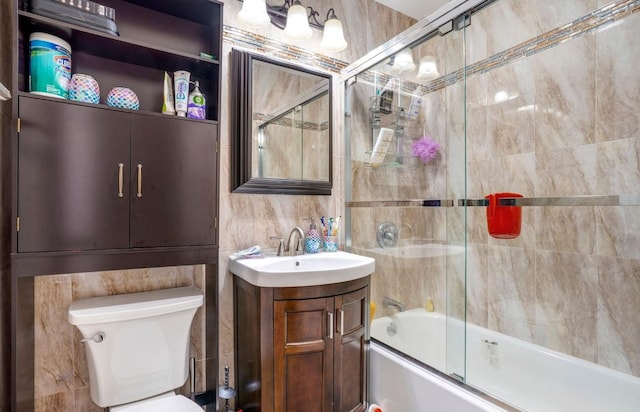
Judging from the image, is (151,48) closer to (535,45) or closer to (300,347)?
(300,347)

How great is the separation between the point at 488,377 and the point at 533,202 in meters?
0.95

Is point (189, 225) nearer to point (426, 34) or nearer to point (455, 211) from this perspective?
point (455, 211)

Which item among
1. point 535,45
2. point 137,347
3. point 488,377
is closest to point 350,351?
point 488,377

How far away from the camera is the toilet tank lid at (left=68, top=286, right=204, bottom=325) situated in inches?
46.2

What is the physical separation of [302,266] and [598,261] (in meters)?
1.50

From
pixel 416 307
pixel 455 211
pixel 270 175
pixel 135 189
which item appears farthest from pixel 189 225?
pixel 416 307

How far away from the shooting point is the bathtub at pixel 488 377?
4.65 ft

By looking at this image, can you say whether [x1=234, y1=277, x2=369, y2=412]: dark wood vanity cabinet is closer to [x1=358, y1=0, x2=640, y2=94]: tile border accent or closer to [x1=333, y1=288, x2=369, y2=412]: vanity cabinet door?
[x1=333, y1=288, x2=369, y2=412]: vanity cabinet door

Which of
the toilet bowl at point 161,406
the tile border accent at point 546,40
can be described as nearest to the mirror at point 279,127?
the tile border accent at point 546,40

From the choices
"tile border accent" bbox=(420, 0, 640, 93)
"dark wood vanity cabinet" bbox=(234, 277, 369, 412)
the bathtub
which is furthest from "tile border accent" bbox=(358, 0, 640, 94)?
the bathtub

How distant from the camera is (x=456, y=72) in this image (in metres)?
1.66

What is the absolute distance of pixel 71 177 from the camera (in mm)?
1135

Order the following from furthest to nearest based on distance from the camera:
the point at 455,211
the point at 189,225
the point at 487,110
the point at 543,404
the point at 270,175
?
1. the point at 487,110
2. the point at 270,175
3. the point at 455,211
4. the point at 543,404
5. the point at 189,225

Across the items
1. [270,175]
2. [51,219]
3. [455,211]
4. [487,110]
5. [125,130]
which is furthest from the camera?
[487,110]
